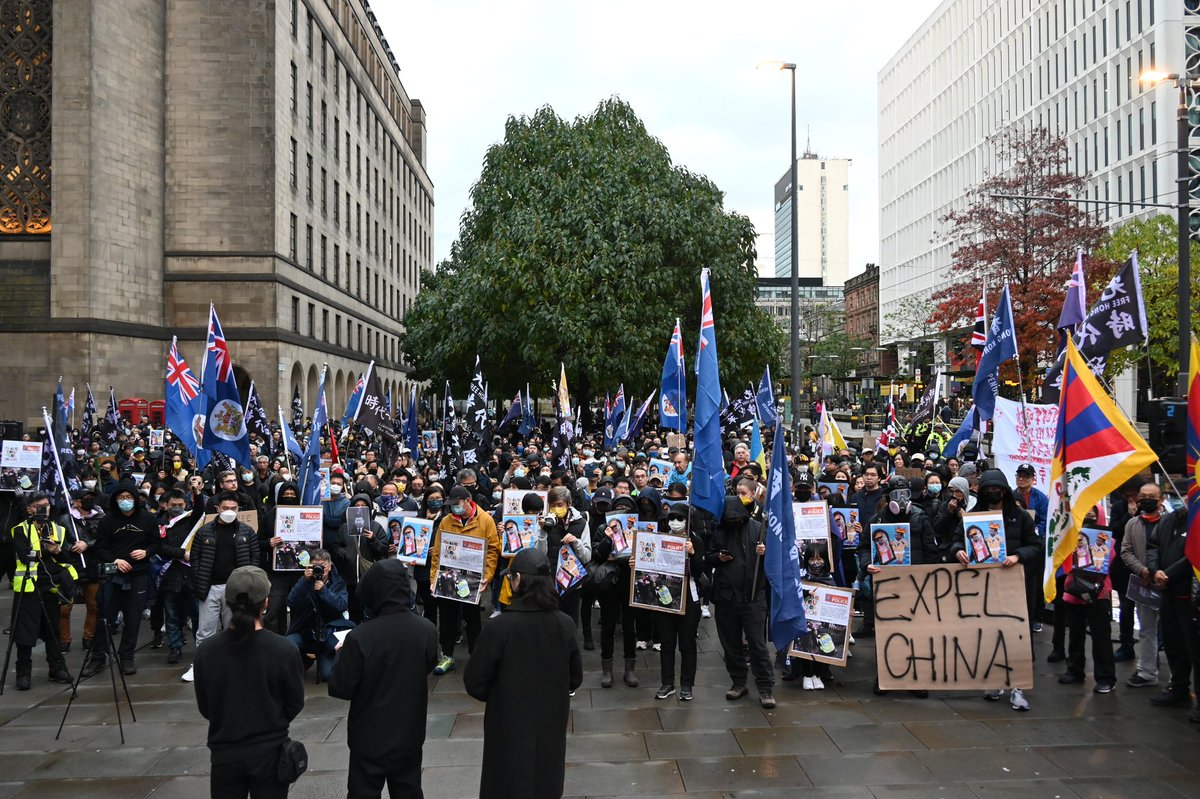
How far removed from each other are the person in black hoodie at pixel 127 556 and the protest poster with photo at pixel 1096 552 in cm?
855

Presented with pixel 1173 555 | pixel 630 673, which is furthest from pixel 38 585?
pixel 1173 555

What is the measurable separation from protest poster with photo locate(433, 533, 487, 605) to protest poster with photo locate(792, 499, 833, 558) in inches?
115

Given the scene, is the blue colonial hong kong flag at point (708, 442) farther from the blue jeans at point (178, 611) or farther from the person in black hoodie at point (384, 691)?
the blue jeans at point (178, 611)

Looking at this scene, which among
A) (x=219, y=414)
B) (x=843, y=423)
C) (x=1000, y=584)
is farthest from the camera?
(x=843, y=423)

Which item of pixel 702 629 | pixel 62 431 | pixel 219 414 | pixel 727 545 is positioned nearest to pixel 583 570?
pixel 727 545

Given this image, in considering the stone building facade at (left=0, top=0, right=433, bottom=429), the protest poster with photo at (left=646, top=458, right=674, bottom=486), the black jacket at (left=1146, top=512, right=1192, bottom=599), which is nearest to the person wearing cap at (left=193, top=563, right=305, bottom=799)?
the black jacket at (left=1146, top=512, right=1192, bottom=599)

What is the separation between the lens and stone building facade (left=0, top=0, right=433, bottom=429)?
118ft

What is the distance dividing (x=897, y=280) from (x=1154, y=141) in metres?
36.6

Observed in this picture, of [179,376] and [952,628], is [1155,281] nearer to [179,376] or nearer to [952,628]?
[952,628]

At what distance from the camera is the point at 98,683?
8984 millimetres

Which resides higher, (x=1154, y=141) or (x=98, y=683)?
(x=1154, y=141)

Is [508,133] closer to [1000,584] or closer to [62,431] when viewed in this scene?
[62,431]

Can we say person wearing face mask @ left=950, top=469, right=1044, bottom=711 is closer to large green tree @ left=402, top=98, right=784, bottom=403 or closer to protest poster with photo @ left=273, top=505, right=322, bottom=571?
protest poster with photo @ left=273, top=505, right=322, bottom=571

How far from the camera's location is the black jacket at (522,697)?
4742mm
